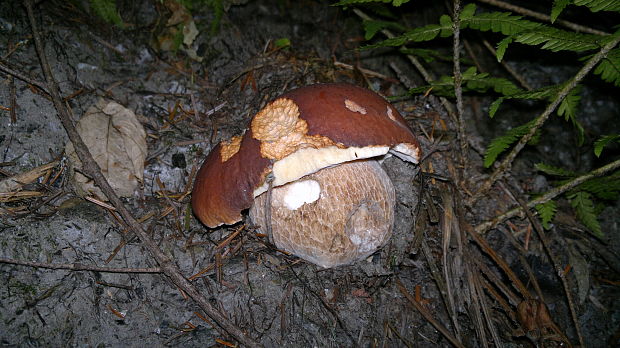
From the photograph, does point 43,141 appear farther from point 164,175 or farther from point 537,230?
point 537,230

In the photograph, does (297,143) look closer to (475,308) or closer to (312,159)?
(312,159)

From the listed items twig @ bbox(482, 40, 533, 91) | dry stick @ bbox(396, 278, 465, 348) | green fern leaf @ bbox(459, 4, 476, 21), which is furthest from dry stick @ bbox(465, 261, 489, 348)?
twig @ bbox(482, 40, 533, 91)

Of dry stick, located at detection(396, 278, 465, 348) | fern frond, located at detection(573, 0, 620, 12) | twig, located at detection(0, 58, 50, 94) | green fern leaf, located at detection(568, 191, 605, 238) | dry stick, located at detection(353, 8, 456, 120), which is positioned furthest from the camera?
dry stick, located at detection(353, 8, 456, 120)

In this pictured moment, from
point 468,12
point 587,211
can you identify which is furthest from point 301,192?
point 587,211

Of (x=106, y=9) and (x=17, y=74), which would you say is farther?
(x=106, y=9)

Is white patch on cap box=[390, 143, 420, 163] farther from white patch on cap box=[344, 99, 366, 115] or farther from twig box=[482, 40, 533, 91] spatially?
twig box=[482, 40, 533, 91]

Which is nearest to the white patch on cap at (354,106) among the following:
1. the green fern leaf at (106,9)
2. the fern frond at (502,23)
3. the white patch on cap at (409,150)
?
the white patch on cap at (409,150)
